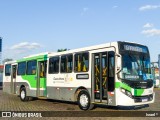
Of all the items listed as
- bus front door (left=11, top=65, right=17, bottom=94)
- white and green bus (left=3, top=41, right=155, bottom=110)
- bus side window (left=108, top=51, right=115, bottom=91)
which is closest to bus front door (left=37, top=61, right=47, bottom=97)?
white and green bus (left=3, top=41, right=155, bottom=110)

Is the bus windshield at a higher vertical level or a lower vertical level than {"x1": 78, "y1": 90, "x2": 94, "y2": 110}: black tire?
higher

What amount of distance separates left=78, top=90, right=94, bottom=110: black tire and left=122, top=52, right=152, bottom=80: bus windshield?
2473 mm

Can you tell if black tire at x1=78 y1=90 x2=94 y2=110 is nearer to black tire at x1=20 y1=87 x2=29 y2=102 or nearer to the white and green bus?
the white and green bus

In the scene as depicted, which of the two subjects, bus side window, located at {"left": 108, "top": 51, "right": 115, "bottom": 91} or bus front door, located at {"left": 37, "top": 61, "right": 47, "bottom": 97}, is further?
bus front door, located at {"left": 37, "top": 61, "right": 47, "bottom": 97}

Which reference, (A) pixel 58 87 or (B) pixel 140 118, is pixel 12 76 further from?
(B) pixel 140 118

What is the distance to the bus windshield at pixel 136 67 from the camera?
40.6 feet

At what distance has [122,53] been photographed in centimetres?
1251

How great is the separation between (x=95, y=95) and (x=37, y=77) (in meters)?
6.34

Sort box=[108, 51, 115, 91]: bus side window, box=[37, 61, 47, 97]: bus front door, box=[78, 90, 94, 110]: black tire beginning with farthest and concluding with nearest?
box=[37, 61, 47, 97]: bus front door < box=[78, 90, 94, 110]: black tire < box=[108, 51, 115, 91]: bus side window

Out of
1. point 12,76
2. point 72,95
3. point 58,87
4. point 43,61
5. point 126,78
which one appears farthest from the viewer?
point 12,76

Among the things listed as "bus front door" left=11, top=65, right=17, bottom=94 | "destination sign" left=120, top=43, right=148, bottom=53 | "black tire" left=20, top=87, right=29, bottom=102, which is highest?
"destination sign" left=120, top=43, right=148, bottom=53

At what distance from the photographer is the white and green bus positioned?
12281 mm

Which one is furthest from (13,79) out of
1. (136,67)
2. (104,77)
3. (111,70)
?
(136,67)

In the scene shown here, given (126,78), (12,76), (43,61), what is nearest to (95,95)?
(126,78)
